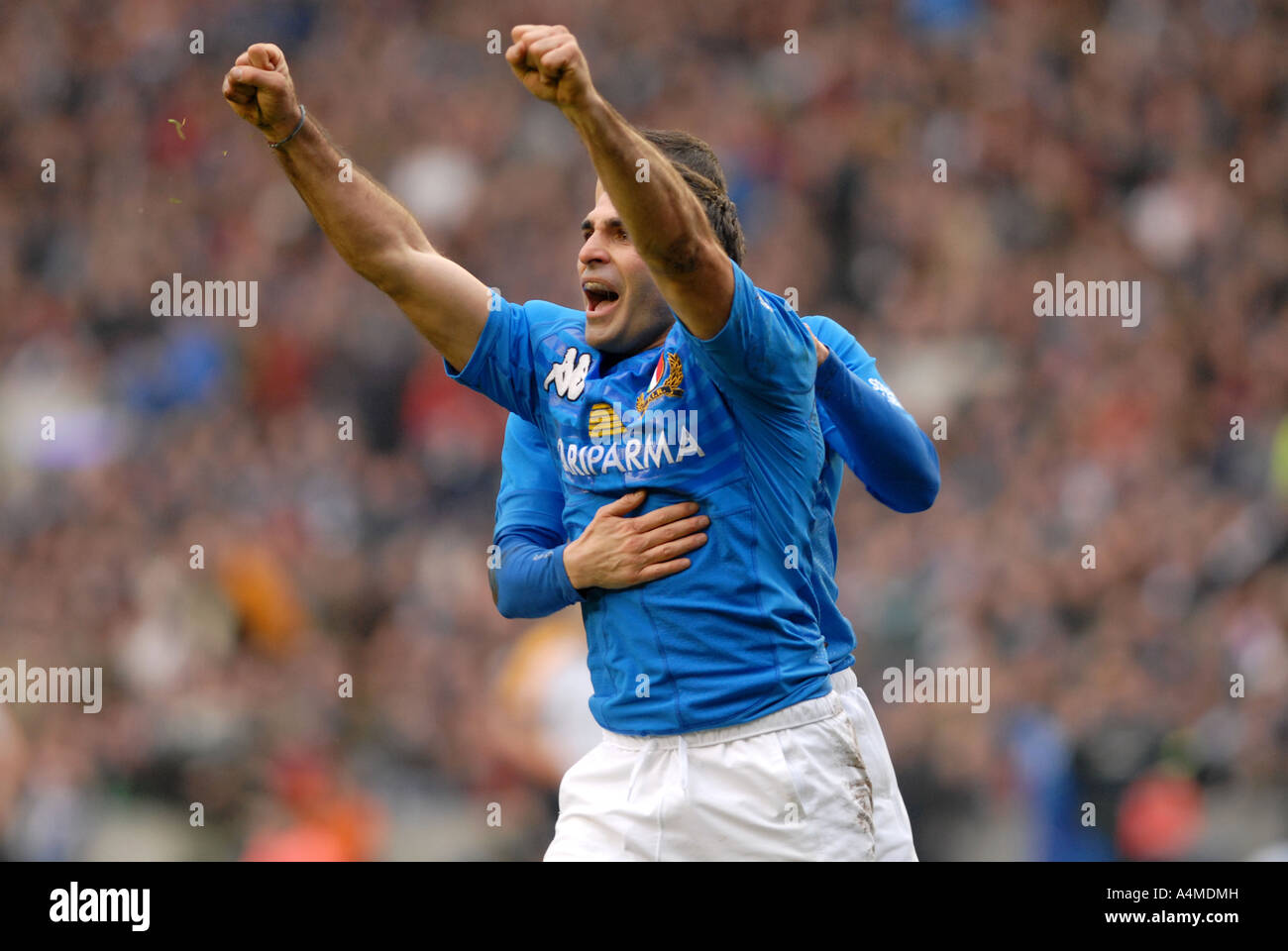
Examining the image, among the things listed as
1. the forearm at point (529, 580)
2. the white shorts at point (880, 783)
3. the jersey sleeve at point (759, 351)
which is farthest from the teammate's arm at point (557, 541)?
the white shorts at point (880, 783)

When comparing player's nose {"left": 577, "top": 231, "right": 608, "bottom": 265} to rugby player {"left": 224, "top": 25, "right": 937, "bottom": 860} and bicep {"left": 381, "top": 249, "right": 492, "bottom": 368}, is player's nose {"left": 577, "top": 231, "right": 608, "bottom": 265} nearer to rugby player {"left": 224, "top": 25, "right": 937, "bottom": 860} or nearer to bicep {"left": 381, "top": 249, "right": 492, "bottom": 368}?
rugby player {"left": 224, "top": 25, "right": 937, "bottom": 860}

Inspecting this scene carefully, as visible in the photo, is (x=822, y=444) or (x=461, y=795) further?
(x=461, y=795)

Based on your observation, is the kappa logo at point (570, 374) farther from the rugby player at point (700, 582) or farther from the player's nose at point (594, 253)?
the player's nose at point (594, 253)

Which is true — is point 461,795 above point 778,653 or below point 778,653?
below

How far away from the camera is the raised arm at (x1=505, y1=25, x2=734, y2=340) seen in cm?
303

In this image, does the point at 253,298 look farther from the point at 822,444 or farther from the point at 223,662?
the point at 822,444

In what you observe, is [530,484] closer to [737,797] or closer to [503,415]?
[737,797]

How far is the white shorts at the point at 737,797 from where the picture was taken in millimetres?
3451

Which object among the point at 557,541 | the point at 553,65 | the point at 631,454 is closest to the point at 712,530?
the point at 631,454

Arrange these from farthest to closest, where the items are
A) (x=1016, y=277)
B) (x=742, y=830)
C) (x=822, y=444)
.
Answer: (x=1016, y=277), (x=822, y=444), (x=742, y=830)

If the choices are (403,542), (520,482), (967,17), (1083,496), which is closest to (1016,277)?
(1083,496)

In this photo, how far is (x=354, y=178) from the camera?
374 centimetres

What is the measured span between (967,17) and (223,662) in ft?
20.4

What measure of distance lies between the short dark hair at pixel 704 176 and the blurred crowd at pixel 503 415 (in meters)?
3.06
